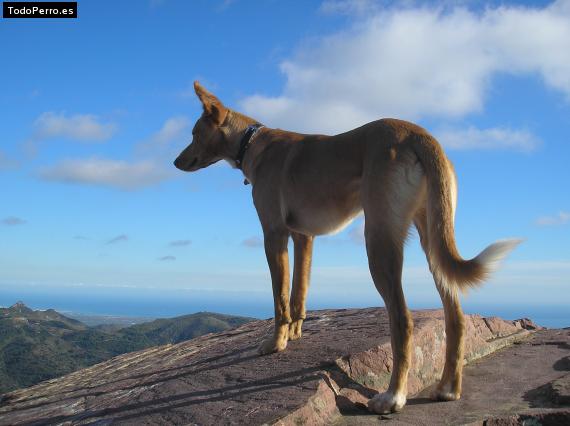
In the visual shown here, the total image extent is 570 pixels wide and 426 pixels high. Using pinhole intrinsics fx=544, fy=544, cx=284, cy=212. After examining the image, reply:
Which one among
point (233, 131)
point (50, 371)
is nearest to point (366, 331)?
point (233, 131)

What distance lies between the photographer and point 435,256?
4227 mm

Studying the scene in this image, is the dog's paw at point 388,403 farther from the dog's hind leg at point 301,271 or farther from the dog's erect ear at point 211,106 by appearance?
the dog's erect ear at point 211,106

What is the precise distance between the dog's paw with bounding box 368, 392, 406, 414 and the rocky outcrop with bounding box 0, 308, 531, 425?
0.30 m

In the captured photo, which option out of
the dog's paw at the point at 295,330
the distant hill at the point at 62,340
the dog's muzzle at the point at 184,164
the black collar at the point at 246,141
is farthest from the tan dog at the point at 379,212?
the distant hill at the point at 62,340

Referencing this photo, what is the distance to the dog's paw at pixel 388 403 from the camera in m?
4.47

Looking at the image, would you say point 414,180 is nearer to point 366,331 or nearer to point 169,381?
point 366,331

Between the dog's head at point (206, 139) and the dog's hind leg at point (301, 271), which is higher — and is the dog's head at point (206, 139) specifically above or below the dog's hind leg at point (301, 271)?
above

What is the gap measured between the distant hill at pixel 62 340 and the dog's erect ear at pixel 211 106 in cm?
4664

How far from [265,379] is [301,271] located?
1534 millimetres

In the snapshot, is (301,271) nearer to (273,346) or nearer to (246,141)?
(273,346)

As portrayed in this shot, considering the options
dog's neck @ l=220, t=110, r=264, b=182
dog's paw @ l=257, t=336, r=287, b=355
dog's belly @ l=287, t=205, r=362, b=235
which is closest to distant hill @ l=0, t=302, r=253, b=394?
dog's neck @ l=220, t=110, r=264, b=182

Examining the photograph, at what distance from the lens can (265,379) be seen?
5.23m

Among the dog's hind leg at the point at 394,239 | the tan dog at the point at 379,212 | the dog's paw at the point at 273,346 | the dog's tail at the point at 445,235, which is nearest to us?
the dog's tail at the point at 445,235

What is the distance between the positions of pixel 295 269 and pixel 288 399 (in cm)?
205
